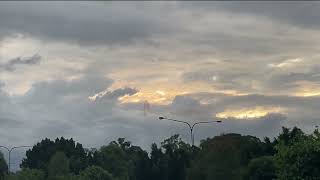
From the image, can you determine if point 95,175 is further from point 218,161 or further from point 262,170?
point 262,170

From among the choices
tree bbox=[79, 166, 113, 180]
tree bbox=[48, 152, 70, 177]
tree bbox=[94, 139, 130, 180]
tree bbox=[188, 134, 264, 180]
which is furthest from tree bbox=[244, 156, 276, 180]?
tree bbox=[94, 139, 130, 180]

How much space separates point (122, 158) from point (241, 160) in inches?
3487

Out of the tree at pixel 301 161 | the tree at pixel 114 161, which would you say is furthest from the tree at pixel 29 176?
the tree at pixel 301 161

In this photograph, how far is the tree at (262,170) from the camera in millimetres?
83500

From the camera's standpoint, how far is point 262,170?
83.8 meters

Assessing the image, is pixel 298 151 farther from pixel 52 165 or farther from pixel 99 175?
pixel 52 165

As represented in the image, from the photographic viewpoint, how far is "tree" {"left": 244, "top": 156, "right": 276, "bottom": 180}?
83.5 meters

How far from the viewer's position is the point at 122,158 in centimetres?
18125

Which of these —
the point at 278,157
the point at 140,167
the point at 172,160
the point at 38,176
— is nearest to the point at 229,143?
the point at 172,160

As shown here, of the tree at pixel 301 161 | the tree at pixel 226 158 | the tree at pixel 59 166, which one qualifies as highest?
the tree at pixel 59 166

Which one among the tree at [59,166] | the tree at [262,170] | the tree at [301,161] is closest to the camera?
the tree at [301,161]

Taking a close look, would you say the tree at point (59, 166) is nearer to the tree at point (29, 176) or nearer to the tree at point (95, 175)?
the tree at point (29, 176)

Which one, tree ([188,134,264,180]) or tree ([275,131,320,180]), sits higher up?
tree ([188,134,264,180])

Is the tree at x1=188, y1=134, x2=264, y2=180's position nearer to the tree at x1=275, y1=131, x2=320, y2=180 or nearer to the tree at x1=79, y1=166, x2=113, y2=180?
the tree at x1=275, y1=131, x2=320, y2=180
